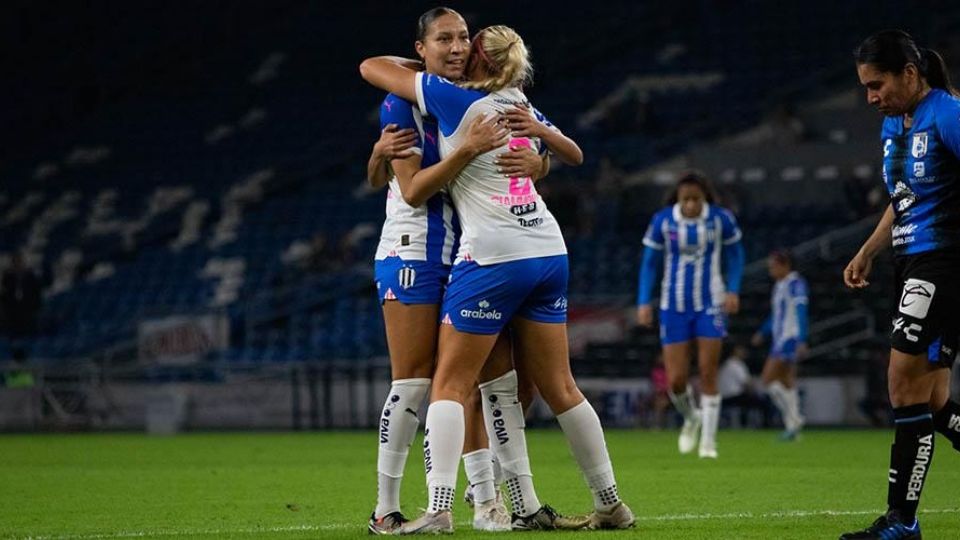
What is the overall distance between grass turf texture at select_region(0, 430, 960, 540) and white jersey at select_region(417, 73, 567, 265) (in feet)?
4.12

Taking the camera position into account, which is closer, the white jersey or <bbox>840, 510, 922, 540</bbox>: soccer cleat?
<bbox>840, 510, 922, 540</bbox>: soccer cleat

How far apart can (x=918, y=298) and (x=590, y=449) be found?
1545mm

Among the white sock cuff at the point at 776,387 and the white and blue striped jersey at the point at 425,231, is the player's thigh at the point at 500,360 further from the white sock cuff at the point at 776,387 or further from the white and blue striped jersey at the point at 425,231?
the white sock cuff at the point at 776,387

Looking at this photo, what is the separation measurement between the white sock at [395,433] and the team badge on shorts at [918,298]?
2.08 meters

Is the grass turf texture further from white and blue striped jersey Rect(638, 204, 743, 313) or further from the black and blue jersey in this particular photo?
white and blue striped jersey Rect(638, 204, 743, 313)

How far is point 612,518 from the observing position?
278 inches

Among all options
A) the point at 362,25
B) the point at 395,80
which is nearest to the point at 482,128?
the point at 395,80

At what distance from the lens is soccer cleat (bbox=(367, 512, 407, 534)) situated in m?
6.94

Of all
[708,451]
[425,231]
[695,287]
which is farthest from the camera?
[695,287]

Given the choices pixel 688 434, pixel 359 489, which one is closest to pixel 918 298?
pixel 359 489

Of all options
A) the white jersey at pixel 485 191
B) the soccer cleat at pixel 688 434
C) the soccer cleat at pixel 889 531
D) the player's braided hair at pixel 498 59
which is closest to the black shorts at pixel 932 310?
the soccer cleat at pixel 889 531

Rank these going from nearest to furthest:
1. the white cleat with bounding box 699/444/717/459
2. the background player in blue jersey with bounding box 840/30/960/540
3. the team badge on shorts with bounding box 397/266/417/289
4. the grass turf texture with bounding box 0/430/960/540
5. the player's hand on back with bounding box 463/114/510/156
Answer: the background player in blue jersey with bounding box 840/30/960/540, the player's hand on back with bounding box 463/114/510/156, the team badge on shorts with bounding box 397/266/417/289, the grass turf texture with bounding box 0/430/960/540, the white cleat with bounding box 699/444/717/459

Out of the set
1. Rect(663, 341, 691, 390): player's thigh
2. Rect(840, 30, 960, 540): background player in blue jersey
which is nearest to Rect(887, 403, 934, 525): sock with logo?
Rect(840, 30, 960, 540): background player in blue jersey

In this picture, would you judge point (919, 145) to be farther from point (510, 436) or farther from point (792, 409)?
point (792, 409)
